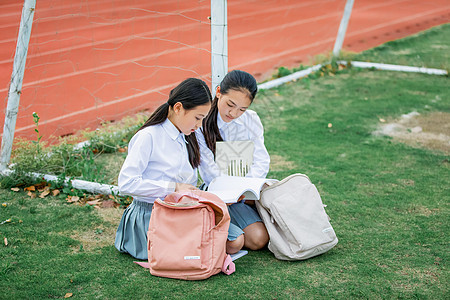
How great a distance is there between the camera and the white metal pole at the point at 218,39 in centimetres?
372

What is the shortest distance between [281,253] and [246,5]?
10226mm

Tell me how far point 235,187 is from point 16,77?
207 cm

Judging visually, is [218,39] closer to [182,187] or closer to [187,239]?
[182,187]

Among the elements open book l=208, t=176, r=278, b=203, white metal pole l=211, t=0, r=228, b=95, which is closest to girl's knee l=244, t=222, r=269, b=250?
open book l=208, t=176, r=278, b=203

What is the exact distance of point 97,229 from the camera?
3.42 meters

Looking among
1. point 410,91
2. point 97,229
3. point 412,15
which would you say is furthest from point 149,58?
point 412,15

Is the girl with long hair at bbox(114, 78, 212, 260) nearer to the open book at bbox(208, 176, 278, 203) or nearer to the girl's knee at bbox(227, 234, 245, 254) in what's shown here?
the open book at bbox(208, 176, 278, 203)

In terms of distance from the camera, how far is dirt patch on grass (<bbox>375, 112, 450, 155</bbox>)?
5074 mm

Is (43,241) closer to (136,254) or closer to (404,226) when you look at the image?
(136,254)

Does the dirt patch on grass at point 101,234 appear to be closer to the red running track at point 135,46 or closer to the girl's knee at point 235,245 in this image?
the girl's knee at point 235,245

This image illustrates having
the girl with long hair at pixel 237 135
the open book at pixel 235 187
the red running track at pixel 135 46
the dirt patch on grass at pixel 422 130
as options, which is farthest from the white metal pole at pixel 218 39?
the dirt patch on grass at pixel 422 130

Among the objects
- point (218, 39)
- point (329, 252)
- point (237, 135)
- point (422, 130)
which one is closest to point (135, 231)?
point (237, 135)

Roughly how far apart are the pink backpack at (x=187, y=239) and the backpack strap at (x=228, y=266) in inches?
1.7

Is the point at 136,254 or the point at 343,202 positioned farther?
the point at 343,202
